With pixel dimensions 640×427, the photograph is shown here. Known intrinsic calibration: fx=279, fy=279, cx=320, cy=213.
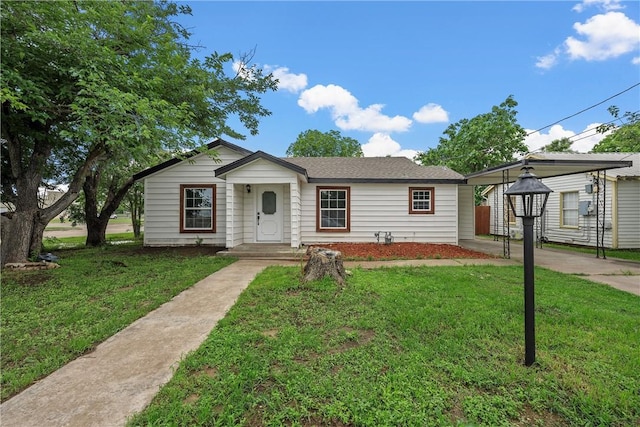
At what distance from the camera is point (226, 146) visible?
33.7ft

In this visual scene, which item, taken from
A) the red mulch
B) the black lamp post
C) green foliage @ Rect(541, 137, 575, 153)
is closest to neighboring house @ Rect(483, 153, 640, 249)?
the red mulch

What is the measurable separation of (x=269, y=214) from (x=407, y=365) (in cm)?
780

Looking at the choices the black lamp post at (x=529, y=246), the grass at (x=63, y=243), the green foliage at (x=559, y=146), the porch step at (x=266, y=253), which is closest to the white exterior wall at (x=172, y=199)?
the porch step at (x=266, y=253)

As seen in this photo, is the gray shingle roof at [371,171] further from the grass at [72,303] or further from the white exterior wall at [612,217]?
the white exterior wall at [612,217]

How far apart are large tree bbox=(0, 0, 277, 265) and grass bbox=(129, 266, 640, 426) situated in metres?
4.12

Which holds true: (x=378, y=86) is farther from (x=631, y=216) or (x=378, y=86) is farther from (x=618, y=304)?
(x=618, y=304)

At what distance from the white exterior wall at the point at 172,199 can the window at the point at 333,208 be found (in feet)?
11.8

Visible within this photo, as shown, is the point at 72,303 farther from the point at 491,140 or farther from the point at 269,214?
the point at 491,140

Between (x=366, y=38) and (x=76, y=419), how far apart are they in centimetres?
1278

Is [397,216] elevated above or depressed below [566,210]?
below

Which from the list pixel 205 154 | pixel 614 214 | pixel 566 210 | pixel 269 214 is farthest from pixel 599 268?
pixel 205 154

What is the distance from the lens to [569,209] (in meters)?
12.3

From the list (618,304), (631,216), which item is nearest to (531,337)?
(618,304)

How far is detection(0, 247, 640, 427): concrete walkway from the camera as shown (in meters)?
1.89
